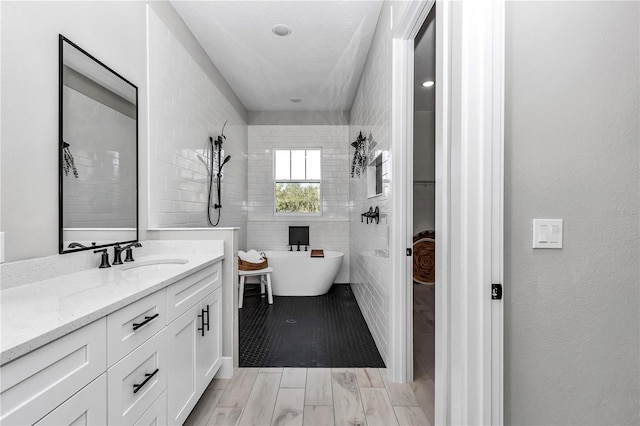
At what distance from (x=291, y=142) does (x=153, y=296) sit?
4.15 meters

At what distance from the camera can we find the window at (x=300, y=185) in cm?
526

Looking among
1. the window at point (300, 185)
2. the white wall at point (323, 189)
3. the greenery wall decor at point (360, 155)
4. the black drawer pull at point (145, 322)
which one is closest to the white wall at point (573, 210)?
the black drawer pull at point (145, 322)

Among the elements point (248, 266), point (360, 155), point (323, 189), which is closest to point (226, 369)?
point (248, 266)

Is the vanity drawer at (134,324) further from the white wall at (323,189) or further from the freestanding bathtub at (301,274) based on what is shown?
the white wall at (323,189)

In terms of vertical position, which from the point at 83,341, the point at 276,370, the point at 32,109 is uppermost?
the point at 32,109

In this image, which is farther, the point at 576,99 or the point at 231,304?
the point at 231,304

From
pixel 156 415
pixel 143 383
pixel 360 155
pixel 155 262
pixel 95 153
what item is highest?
pixel 360 155

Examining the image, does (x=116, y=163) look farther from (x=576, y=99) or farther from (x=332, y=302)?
(x=332, y=302)

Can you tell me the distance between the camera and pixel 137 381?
1.22 m

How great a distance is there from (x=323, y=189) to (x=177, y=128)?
2.80 m

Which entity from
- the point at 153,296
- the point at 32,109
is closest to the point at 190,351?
the point at 153,296

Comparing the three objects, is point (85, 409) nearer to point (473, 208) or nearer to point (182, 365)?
point (182, 365)

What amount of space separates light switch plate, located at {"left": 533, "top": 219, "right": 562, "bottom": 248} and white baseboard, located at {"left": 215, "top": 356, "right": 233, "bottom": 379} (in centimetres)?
197

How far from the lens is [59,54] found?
1.52 metres
